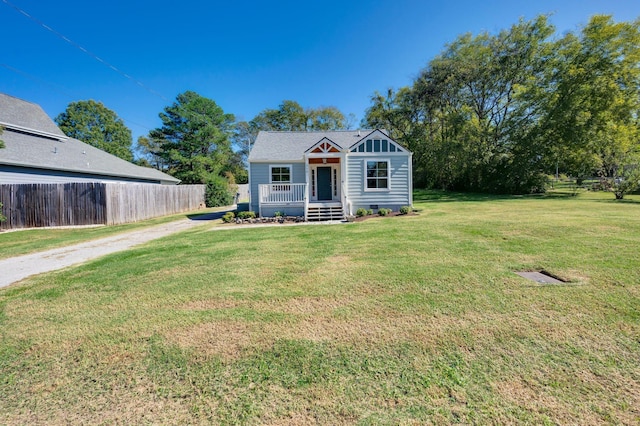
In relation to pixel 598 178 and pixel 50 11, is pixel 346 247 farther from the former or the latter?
pixel 598 178

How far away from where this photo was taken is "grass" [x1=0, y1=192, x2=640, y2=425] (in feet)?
6.87

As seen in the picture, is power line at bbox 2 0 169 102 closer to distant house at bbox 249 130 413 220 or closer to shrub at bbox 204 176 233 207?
distant house at bbox 249 130 413 220

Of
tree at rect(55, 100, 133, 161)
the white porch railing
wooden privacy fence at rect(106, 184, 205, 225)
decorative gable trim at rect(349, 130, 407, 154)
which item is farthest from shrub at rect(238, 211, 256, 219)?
tree at rect(55, 100, 133, 161)

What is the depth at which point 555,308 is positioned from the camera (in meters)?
3.40

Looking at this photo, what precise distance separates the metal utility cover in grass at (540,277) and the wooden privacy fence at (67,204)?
56.4 ft

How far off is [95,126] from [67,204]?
109 ft

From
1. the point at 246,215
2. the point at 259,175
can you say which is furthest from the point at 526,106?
the point at 246,215

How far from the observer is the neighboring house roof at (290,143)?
14.7 metres

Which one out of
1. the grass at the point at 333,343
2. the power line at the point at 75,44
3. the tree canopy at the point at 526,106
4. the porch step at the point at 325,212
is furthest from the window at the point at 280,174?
the tree canopy at the point at 526,106

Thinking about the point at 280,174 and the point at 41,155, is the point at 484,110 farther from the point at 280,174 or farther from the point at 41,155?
the point at 41,155

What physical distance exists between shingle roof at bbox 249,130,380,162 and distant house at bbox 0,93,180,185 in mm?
11303

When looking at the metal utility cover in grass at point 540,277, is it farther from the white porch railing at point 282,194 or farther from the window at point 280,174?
the window at point 280,174

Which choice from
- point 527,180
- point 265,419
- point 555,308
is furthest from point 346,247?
point 527,180

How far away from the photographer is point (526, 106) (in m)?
22.8
